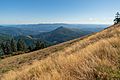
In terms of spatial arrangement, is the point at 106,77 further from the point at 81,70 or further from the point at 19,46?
the point at 19,46

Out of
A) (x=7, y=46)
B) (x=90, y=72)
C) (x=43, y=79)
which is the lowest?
(x=7, y=46)

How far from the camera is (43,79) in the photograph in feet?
17.3

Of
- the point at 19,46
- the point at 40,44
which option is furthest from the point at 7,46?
the point at 40,44

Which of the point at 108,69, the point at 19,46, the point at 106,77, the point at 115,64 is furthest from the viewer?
the point at 19,46

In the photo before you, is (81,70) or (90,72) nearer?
(90,72)

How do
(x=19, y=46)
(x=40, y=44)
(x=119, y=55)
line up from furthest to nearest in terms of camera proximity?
1. (x=19, y=46)
2. (x=40, y=44)
3. (x=119, y=55)

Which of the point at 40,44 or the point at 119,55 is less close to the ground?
the point at 119,55

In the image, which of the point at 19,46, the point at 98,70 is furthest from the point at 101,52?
the point at 19,46

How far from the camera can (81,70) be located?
5.13 metres

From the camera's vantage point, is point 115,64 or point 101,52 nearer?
point 115,64

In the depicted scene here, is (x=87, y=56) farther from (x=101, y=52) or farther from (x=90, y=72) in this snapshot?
(x=90, y=72)

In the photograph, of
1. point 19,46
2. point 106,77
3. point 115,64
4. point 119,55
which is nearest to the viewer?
point 106,77

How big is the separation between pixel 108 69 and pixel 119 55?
1.17 meters

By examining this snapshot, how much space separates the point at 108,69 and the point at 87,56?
72.7 inches
